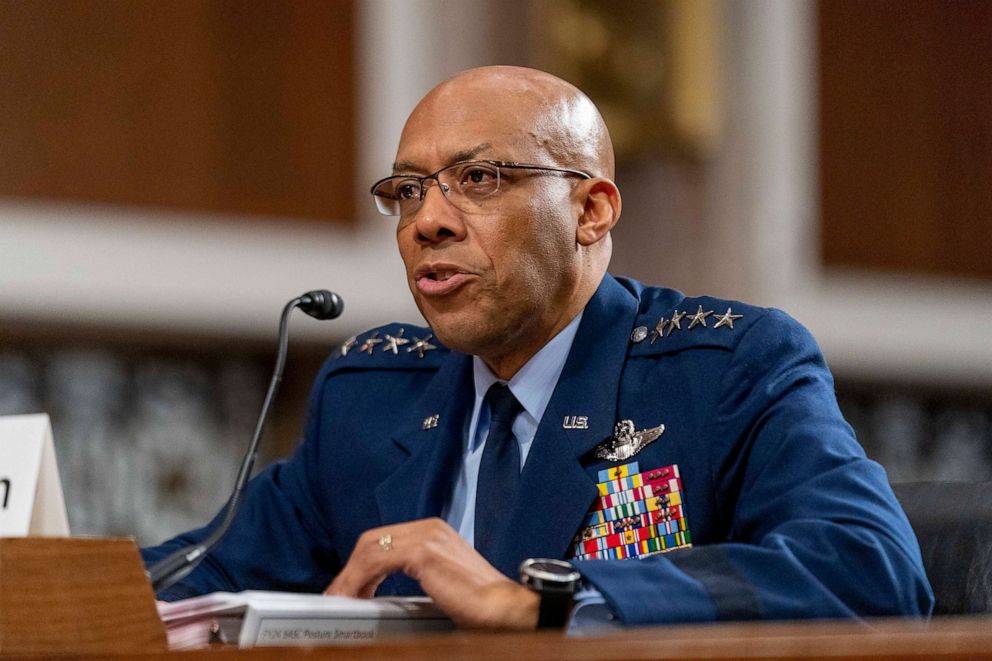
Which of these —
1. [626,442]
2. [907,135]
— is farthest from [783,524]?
[907,135]

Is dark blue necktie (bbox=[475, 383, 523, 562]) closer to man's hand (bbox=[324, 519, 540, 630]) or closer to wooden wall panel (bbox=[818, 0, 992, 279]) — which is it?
man's hand (bbox=[324, 519, 540, 630])

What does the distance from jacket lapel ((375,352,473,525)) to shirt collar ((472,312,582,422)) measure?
0.19 ft

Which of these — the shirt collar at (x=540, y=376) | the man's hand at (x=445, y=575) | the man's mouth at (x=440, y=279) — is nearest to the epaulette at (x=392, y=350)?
the shirt collar at (x=540, y=376)

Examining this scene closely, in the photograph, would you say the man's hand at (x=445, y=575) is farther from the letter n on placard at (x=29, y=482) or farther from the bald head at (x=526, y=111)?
the bald head at (x=526, y=111)

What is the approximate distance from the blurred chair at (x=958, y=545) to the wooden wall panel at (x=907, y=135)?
3918 mm

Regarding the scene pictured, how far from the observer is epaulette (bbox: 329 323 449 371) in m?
2.80

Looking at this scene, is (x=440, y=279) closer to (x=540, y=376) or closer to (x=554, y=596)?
(x=540, y=376)

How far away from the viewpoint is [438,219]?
2400 millimetres

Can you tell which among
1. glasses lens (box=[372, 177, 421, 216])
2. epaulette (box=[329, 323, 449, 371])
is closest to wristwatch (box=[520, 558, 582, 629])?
glasses lens (box=[372, 177, 421, 216])

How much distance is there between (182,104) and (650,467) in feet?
11.3

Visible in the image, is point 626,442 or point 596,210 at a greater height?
point 596,210

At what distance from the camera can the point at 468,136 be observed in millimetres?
2414

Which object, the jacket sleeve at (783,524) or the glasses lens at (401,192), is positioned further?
the glasses lens at (401,192)

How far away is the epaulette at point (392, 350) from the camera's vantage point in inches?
110
